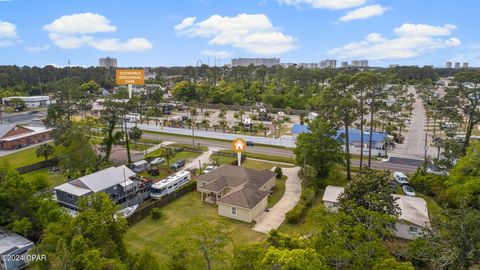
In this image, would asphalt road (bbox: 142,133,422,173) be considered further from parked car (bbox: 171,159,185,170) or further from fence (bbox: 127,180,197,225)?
fence (bbox: 127,180,197,225)

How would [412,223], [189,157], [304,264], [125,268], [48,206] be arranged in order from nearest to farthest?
[304,264], [125,268], [48,206], [412,223], [189,157]

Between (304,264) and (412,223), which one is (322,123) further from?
(304,264)

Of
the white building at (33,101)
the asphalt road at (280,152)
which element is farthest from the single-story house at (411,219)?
the white building at (33,101)

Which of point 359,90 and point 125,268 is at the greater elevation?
point 359,90

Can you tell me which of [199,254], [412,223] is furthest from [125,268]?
[412,223]

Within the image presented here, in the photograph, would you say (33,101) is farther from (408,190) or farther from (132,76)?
(408,190)
